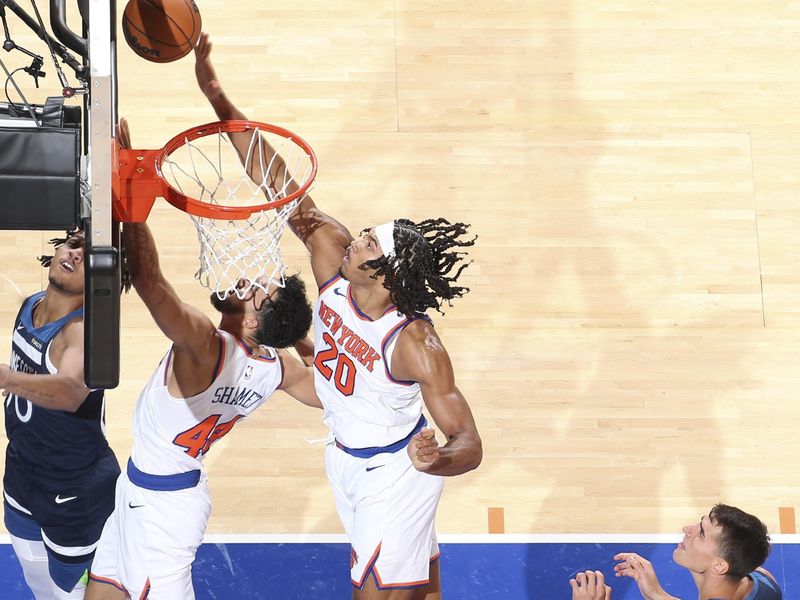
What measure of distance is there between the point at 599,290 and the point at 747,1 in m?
2.21

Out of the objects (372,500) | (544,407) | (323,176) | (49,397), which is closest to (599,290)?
(544,407)

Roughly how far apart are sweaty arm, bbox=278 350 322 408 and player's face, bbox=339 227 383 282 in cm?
58

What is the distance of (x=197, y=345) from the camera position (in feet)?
13.6

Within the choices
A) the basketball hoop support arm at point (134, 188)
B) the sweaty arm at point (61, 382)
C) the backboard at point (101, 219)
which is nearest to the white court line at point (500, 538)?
the sweaty arm at point (61, 382)

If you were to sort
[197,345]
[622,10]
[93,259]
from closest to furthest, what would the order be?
[93,259], [197,345], [622,10]

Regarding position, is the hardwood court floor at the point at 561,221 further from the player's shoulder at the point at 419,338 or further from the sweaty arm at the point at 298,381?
the player's shoulder at the point at 419,338

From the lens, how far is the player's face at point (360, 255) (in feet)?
14.0

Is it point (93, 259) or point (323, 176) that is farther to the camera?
point (323, 176)

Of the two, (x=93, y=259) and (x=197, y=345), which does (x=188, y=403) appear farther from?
(x=93, y=259)

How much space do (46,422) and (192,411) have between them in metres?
0.74

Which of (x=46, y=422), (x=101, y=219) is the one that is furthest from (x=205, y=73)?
(x=46, y=422)

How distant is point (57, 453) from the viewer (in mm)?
4617

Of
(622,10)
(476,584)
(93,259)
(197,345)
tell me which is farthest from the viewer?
(622,10)

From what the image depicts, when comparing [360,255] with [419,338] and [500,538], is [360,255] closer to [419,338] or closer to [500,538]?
[419,338]
